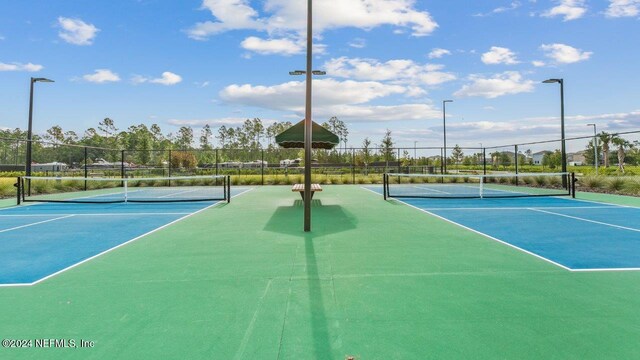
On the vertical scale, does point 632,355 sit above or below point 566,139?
below

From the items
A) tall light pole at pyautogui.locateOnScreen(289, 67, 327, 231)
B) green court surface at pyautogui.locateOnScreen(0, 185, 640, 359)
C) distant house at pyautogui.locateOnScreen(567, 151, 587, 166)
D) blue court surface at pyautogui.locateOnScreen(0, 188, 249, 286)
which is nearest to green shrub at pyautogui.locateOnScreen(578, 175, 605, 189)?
green court surface at pyautogui.locateOnScreen(0, 185, 640, 359)

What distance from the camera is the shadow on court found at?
775cm

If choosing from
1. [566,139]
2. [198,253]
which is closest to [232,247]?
[198,253]

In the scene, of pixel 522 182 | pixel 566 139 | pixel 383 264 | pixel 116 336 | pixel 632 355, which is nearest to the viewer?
pixel 632 355

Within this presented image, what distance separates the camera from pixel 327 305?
3693 millimetres

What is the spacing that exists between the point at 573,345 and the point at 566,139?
19403 millimetres

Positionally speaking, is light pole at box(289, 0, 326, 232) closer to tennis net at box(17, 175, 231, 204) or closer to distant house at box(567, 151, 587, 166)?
tennis net at box(17, 175, 231, 204)

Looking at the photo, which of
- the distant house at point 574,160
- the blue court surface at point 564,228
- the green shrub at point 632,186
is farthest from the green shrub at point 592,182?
the distant house at point 574,160

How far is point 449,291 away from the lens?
4.07 m

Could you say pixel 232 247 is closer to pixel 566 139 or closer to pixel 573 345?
pixel 573 345

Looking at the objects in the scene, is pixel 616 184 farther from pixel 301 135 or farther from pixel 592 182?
pixel 301 135

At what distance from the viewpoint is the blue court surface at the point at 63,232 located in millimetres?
5227

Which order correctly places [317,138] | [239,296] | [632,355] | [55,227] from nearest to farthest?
[632,355]
[239,296]
[55,227]
[317,138]

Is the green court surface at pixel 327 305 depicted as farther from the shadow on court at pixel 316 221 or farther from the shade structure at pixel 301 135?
the shade structure at pixel 301 135
